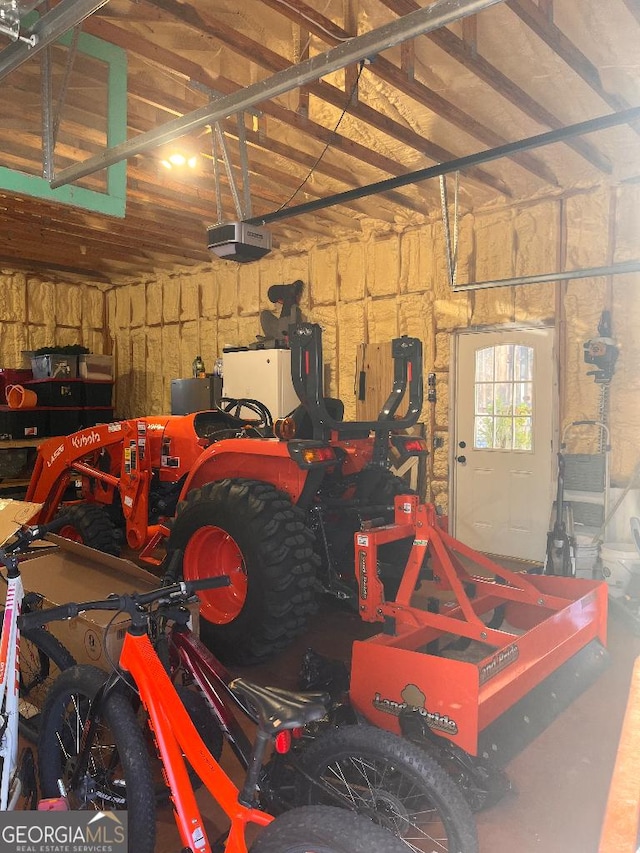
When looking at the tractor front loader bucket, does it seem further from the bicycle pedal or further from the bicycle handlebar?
the bicycle pedal

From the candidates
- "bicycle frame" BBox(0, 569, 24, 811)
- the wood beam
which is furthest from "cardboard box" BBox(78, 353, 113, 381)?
"bicycle frame" BBox(0, 569, 24, 811)

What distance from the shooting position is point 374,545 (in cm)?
315

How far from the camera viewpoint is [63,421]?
8031 mm

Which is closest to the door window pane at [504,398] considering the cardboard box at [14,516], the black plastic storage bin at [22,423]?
the cardboard box at [14,516]

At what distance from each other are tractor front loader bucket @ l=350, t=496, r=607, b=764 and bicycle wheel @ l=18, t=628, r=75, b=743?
119 centimetres

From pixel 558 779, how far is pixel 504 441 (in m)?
3.92

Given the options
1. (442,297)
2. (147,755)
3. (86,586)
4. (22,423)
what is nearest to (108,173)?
(86,586)

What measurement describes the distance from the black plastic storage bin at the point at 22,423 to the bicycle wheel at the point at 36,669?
5.20 meters

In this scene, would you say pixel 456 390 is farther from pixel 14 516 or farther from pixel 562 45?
pixel 14 516

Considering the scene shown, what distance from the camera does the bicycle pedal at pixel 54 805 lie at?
76.8 inches

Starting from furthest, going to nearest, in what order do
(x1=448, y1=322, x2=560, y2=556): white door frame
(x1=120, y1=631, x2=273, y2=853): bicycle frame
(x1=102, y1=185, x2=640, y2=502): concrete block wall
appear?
(x1=448, y1=322, x2=560, y2=556): white door frame, (x1=102, y1=185, x2=640, y2=502): concrete block wall, (x1=120, y1=631, x2=273, y2=853): bicycle frame

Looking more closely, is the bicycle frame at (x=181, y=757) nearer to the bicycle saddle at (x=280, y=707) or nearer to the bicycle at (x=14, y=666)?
the bicycle saddle at (x=280, y=707)

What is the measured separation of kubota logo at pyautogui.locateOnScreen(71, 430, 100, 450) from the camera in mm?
4941

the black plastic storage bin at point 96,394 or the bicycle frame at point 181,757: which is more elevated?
the black plastic storage bin at point 96,394
